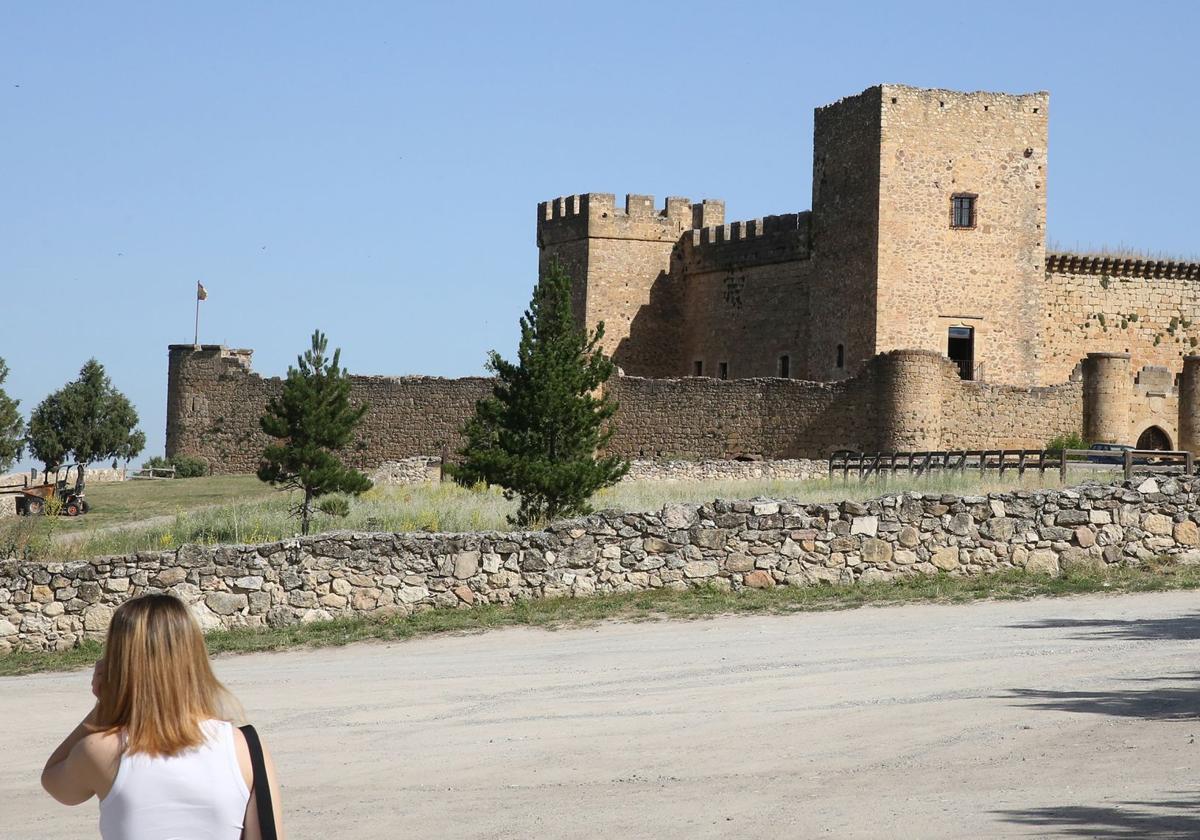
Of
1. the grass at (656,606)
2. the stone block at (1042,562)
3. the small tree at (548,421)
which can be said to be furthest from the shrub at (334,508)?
the stone block at (1042,562)

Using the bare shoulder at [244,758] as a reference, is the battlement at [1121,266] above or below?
above

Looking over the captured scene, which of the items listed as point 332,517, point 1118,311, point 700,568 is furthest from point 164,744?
point 1118,311

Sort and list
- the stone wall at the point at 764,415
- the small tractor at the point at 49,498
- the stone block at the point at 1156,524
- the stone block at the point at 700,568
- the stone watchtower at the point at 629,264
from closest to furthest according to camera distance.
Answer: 1. the stone block at the point at 700,568
2. the stone block at the point at 1156,524
3. the small tractor at the point at 49,498
4. the stone wall at the point at 764,415
5. the stone watchtower at the point at 629,264

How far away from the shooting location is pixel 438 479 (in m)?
34.5

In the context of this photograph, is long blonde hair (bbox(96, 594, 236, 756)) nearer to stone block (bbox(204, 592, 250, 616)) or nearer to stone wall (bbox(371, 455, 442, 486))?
stone block (bbox(204, 592, 250, 616))

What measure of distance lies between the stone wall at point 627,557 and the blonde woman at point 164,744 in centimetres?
987

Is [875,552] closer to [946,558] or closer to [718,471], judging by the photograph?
[946,558]

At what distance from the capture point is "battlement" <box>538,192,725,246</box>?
140 ft

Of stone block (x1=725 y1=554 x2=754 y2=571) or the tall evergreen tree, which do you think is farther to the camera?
the tall evergreen tree

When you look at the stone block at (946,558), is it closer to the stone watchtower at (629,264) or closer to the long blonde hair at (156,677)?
the long blonde hair at (156,677)

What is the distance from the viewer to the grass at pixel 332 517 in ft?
63.5

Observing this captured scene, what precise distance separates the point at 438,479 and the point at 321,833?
2701cm

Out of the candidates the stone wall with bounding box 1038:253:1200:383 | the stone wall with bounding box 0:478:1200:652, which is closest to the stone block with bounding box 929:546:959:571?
the stone wall with bounding box 0:478:1200:652

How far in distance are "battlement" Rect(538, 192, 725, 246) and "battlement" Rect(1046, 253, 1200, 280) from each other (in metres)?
9.16
